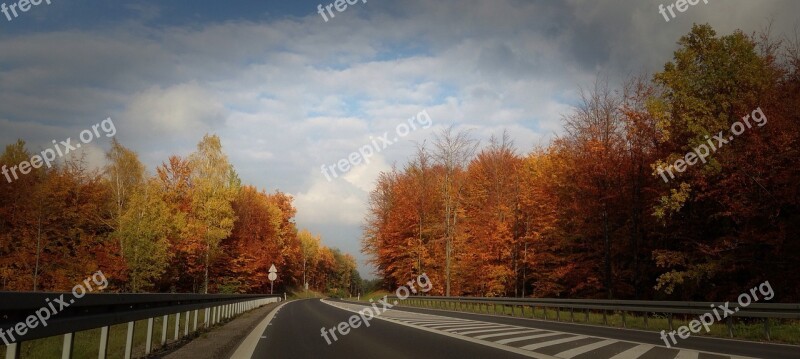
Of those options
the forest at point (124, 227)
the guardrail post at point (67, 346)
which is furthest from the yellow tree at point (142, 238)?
the guardrail post at point (67, 346)

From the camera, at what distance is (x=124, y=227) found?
123 feet

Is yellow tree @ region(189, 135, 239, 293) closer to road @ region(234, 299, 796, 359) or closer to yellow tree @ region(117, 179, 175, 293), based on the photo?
yellow tree @ region(117, 179, 175, 293)

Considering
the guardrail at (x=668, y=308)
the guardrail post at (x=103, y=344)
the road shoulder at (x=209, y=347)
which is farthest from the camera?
the guardrail at (x=668, y=308)

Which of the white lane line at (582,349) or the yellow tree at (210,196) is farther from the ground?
the yellow tree at (210,196)

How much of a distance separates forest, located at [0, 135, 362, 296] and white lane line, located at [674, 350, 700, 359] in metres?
37.2

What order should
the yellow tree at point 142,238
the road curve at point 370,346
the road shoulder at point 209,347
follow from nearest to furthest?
the road shoulder at point 209,347, the road curve at point 370,346, the yellow tree at point 142,238

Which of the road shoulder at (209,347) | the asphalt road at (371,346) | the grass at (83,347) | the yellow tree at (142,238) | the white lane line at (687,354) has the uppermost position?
the yellow tree at (142,238)

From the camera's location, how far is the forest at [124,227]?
35062 millimetres

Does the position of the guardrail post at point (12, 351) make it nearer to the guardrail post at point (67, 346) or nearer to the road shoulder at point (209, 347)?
the guardrail post at point (67, 346)

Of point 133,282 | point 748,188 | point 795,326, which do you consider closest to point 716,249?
point 748,188

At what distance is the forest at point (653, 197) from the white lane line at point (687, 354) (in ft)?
47.2

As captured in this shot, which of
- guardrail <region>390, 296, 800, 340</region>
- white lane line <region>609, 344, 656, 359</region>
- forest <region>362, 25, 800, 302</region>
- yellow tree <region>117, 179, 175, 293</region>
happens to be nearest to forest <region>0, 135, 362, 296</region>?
yellow tree <region>117, 179, 175, 293</region>

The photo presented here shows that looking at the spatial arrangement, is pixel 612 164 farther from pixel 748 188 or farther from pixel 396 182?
pixel 396 182

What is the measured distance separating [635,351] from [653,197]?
2208 centimetres
